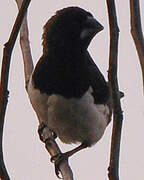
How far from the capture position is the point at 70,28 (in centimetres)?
384

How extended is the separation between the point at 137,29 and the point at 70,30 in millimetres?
1578

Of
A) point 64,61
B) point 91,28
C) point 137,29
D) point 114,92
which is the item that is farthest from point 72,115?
point 114,92

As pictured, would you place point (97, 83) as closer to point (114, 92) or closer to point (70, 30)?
point (70, 30)

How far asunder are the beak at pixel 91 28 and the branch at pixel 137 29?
1271 millimetres

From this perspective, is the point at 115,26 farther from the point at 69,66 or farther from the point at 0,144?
the point at 69,66

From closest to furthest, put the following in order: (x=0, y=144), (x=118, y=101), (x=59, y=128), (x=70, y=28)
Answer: (x=0, y=144)
(x=118, y=101)
(x=70, y=28)
(x=59, y=128)

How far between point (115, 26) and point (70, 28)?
71.6 inches

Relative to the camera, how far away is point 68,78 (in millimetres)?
3912

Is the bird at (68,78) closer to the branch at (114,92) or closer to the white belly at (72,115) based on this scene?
the white belly at (72,115)

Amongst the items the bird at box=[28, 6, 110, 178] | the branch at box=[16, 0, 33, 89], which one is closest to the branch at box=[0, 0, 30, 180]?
the branch at box=[16, 0, 33, 89]

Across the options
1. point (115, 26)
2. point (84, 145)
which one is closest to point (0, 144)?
point (115, 26)

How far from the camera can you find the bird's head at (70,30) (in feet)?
12.2

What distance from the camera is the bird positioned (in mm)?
3838

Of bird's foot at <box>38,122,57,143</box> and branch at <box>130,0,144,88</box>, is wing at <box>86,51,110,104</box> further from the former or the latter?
branch at <box>130,0,144,88</box>
